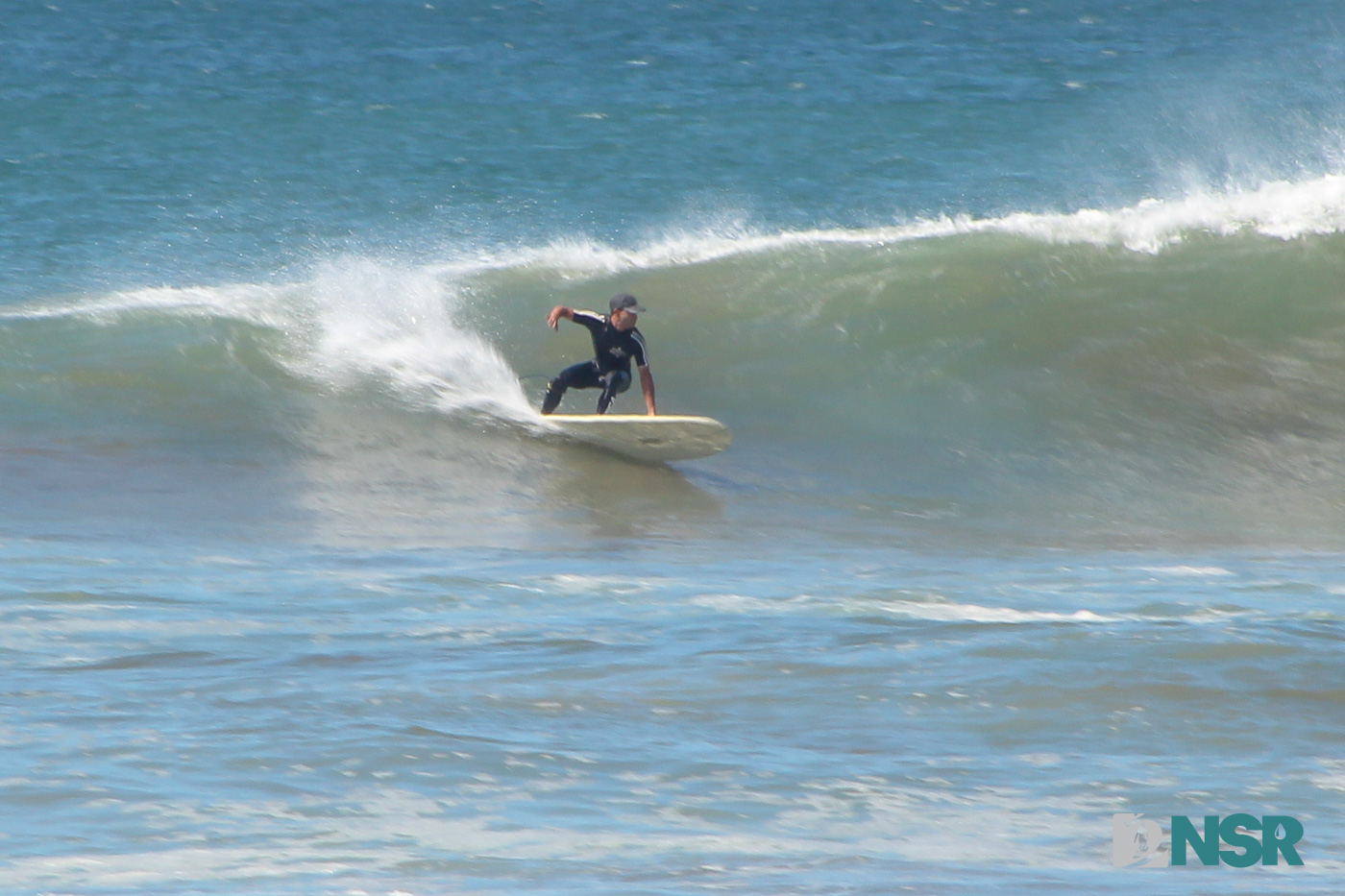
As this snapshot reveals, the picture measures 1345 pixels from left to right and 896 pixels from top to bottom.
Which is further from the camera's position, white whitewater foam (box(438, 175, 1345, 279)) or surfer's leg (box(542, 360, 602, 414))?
white whitewater foam (box(438, 175, 1345, 279))

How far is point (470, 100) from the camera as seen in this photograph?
27.2 metres

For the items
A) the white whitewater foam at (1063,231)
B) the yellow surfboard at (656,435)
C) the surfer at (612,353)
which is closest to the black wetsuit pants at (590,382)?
the surfer at (612,353)

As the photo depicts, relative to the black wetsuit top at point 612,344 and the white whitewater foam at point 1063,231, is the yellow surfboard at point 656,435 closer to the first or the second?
the black wetsuit top at point 612,344

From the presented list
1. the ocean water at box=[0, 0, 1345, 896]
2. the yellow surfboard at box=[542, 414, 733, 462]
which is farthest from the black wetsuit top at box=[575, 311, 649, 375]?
the ocean water at box=[0, 0, 1345, 896]

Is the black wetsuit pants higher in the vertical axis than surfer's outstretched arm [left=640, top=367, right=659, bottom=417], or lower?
higher

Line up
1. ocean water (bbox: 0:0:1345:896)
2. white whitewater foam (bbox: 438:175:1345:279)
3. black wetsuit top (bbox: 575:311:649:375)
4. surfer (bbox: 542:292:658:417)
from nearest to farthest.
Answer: ocean water (bbox: 0:0:1345:896), surfer (bbox: 542:292:658:417), black wetsuit top (bbox: 575:311:649:375), white whitewater foam (bbox: 438:175:1345:279)

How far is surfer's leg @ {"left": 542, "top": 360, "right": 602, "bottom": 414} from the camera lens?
39.9ft

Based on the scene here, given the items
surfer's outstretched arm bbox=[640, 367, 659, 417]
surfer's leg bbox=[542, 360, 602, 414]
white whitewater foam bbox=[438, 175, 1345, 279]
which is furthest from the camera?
white whitewater foam bbox=[438, 175, 1345, 279]

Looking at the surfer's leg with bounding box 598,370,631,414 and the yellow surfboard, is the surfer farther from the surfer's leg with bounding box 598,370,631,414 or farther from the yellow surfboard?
the yellow surfboard

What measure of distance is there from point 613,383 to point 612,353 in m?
0.23

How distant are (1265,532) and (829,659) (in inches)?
181

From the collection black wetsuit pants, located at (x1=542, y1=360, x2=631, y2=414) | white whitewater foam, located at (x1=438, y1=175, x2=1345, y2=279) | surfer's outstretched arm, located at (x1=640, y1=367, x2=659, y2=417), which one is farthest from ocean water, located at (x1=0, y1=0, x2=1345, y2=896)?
surfer's outstretched arm, located at (x1=640, y1=367, x2=659, y2=417)

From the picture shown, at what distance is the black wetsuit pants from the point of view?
11945mm

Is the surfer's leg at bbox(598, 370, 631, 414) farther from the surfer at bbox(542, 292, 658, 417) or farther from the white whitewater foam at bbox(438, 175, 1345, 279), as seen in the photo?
the white whitewater foam at bbox(438, 175, 1345, 279)
